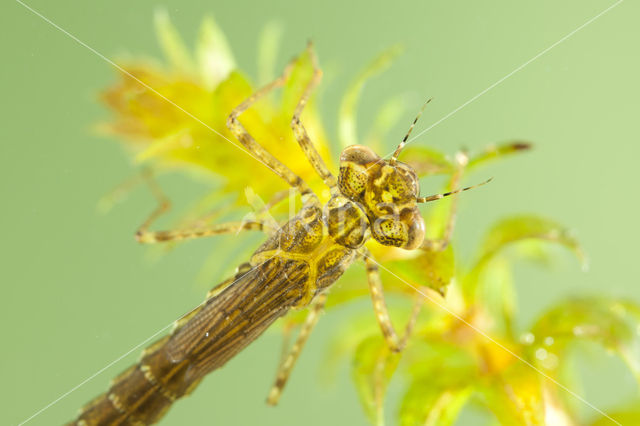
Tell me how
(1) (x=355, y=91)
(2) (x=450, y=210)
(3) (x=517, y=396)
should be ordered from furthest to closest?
(2) (x=450, y=210), (1) (x=355, y=91), (3) (x=517, y=396)

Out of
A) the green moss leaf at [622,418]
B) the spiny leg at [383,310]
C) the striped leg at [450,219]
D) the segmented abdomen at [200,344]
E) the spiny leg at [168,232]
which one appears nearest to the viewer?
the green moss leaf at [622,418]

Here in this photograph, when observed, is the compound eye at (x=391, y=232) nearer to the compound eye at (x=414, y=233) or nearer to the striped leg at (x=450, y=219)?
the compound eye at (x=414, y=233)

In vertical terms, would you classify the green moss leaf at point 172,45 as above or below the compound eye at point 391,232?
above

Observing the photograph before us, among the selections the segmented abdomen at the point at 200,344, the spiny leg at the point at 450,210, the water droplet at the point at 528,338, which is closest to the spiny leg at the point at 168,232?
the segmented abdomen at the point at 200,344

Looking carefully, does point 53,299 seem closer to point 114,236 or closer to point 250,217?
point 114,236

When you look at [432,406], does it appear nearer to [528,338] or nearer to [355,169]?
[528,338]

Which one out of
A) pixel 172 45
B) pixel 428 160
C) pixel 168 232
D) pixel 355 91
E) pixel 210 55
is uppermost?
Answer: pixel 172 45

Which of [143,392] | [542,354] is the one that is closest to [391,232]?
[542,354]
